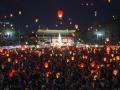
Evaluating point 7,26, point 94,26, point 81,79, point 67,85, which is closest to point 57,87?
point 67,85

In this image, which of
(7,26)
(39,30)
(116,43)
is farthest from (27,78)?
(39,30)

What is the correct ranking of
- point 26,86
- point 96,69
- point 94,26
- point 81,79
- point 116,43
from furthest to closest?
point 94,26, point 116,43, point 96,69, point 81,79, point 26,86

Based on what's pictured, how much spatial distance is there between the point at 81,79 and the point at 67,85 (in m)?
1.63

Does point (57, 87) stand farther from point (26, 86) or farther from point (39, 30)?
point (39, 30)

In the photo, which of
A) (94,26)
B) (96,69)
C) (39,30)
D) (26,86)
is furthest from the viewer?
(39,30)

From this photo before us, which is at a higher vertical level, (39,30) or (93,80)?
(39,30)

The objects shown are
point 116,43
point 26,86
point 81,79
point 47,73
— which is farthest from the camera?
point 116,43

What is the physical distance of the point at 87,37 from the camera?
118 m

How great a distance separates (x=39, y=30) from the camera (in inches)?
5541

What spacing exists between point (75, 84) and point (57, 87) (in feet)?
3.40

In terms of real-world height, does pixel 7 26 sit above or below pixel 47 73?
above

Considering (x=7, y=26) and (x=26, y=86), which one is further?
(x=7, y=26)

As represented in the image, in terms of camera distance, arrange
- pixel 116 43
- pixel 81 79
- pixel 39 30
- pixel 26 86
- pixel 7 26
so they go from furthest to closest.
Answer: pixel 39 30, pixel 7 26, pixel 116 43, pixel 81 79, pixel 26 86

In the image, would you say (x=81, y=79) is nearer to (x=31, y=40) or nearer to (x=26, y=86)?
(x=26, y=86)
